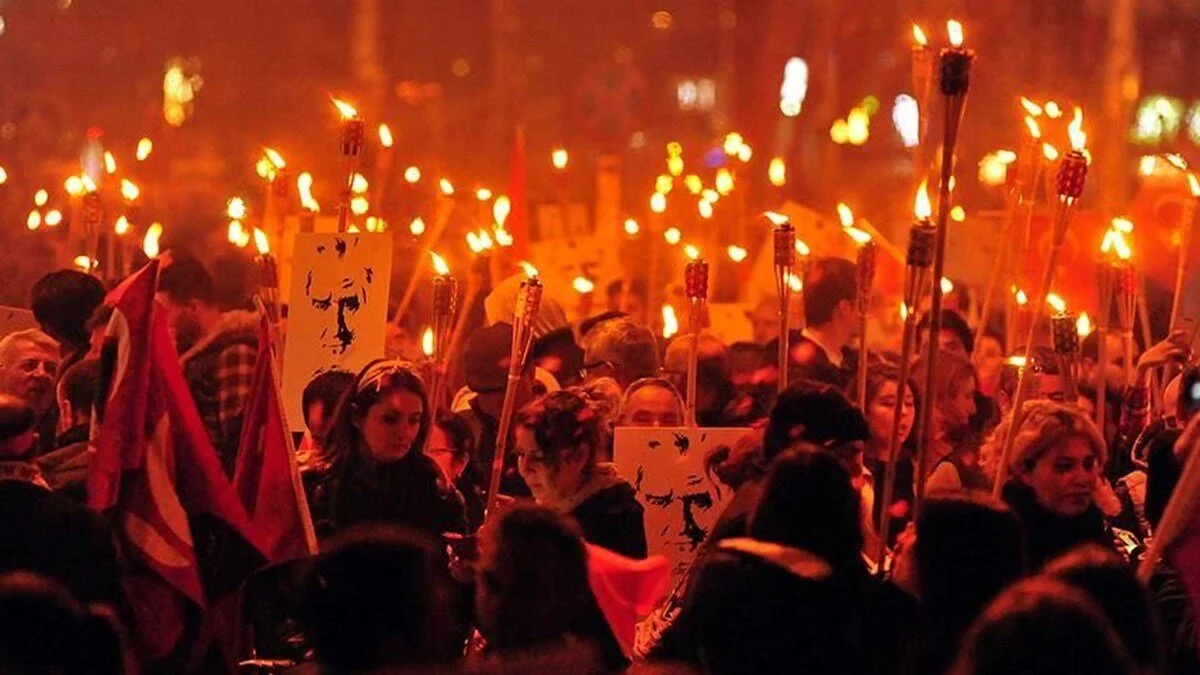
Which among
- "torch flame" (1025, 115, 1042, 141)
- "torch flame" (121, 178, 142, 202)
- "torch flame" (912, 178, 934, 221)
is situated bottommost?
"torch flame" (912, 178, 934, 221)

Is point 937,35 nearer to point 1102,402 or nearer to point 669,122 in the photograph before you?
point 669,122

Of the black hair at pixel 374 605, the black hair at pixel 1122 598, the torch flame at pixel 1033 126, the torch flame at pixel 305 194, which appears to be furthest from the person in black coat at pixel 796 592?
the torch flame at pixel 305 194

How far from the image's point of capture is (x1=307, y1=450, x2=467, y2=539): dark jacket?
302 inches

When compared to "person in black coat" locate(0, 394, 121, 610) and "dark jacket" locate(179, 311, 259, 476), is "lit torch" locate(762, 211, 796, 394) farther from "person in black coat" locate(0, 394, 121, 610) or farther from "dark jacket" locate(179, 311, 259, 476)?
"person in black coat" locate(0, 394, 121, 610)

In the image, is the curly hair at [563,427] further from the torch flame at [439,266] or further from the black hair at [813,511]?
the torch flame at [439,266]

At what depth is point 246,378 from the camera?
8.86 m

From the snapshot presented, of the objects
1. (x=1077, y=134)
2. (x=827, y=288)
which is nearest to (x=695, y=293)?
(x=827, y=288)

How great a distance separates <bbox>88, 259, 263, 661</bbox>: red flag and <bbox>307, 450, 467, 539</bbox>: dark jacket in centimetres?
37

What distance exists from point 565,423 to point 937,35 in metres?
25.8

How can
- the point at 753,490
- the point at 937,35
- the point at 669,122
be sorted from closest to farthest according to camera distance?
the point at 753,490
the point at 937,35
the point at 669,122

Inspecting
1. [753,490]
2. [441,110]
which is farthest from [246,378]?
[441,110]

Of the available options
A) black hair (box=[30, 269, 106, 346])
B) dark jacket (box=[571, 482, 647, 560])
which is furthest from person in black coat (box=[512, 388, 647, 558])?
black hair (box=[30, 269, 106, 346])

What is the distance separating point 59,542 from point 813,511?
1856mm

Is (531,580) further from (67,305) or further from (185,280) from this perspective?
(185,280)
